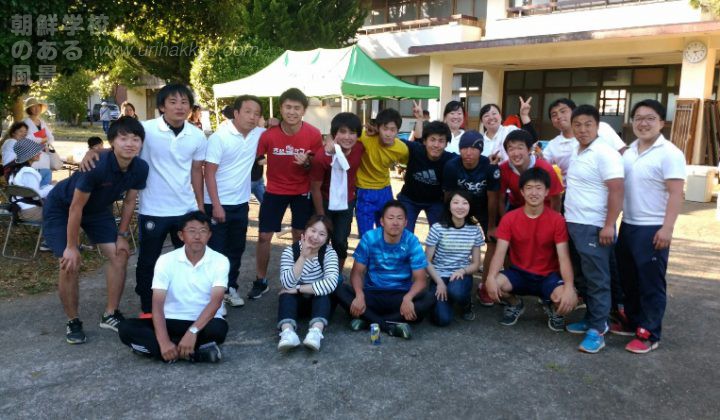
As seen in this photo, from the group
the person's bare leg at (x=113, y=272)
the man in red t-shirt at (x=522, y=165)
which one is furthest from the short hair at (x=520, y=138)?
the person's bare leg at (x=113, y=272)

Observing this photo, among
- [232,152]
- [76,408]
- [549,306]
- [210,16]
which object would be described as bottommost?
[76,408]

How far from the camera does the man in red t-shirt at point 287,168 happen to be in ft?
15.2

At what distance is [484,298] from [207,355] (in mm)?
2483

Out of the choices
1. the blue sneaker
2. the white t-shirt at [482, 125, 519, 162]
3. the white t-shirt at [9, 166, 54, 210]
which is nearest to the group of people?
the blue sneaker

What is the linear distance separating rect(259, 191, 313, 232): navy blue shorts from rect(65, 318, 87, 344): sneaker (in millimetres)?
1628

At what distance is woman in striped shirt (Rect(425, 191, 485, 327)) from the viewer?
4.47m

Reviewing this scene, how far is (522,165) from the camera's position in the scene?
14.7 ft

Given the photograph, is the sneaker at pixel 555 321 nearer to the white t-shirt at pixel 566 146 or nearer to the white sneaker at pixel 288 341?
the white t-shirt at pixel 566 146

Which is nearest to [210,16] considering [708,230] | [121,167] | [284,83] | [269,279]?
[284,83]

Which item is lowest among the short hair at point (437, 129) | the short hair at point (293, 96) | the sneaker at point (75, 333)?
the sneaker at point (75, 333)

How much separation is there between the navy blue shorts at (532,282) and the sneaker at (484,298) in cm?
55

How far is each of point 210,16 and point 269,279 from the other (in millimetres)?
4975

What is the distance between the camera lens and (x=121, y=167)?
382cm

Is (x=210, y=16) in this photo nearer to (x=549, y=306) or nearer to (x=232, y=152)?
(x=232, y=152)
